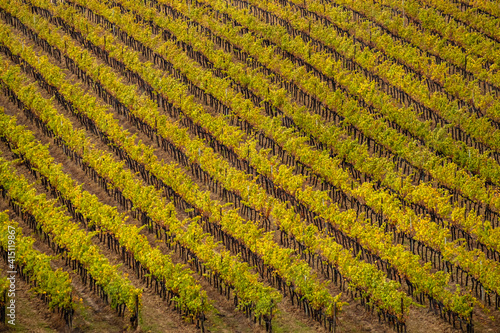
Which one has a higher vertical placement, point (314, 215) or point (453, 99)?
point (453, 99)

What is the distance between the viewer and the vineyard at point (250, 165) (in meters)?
17.1

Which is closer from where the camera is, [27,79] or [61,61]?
[27,79]

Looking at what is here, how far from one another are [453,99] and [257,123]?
9.46 metres

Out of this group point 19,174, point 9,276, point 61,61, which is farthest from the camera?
point 61,61

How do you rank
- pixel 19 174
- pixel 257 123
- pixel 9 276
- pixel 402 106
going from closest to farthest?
pixel 9 276 → pixel 19 174 → pixel 257 123 → pixel 402 106

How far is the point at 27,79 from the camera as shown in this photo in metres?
27.9

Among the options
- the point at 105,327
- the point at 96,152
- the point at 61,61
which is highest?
the point at 61,61

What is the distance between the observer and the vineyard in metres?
17.1

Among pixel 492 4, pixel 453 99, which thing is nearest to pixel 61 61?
pixel 453 99

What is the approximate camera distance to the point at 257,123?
2541 cm

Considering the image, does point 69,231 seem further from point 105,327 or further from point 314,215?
point 314,215

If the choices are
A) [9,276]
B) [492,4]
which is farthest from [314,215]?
[492,4]

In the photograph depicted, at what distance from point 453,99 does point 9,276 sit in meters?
20.3

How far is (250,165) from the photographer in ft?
76.1
